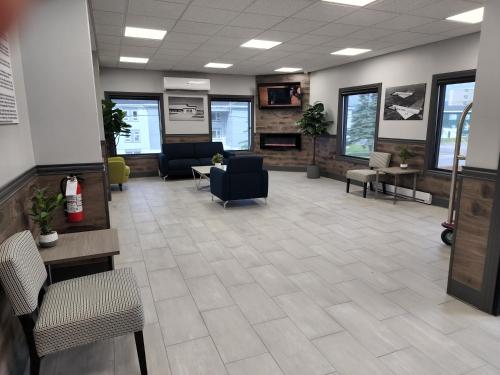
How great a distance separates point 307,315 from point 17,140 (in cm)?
Answer: 236

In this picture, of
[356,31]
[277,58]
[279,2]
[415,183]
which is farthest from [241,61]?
[415,183]

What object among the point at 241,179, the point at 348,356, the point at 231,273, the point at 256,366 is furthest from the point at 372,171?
Result: the point at 256,366

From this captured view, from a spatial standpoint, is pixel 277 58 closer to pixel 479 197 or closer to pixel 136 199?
pixel 136 199

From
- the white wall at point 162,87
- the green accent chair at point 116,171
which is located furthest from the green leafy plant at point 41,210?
the white wall at point 162,87

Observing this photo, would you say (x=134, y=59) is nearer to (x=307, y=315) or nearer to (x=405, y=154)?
(x=405, y=154)

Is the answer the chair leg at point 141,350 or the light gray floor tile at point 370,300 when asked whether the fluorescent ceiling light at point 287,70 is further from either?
the chair leg at point 141,350

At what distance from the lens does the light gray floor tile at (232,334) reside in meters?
2.12

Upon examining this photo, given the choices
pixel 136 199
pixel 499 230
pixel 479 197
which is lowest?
pixel 136 199

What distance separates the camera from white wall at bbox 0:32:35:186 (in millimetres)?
2014

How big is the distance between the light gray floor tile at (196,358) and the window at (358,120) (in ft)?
18.8

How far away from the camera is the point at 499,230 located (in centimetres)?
238

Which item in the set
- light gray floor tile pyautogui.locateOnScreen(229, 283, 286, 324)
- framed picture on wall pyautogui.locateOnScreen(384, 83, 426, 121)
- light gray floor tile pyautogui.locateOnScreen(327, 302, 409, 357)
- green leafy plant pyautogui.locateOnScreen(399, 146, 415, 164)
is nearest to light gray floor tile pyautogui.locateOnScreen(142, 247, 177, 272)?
light gray floor tile pyautogui.locateOnScreen(229, 283, 286, 324)

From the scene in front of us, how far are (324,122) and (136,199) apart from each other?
4633 mm

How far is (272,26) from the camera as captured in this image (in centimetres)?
460
